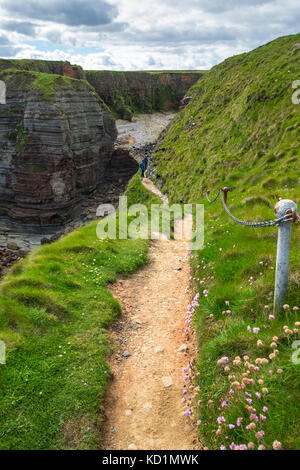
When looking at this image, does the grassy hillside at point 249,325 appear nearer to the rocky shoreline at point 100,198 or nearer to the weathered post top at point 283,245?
the weathered post top at point 283,245

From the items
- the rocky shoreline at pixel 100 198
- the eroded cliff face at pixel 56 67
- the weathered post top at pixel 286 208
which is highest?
the eroded cliff face at pixel 56 67

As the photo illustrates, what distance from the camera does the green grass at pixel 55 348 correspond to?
541 cm

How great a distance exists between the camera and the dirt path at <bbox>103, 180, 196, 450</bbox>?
17.7 ft

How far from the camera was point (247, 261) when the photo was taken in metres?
7.99

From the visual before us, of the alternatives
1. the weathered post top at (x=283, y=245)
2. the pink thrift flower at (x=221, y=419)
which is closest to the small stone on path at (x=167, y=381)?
the pink thrift flower at (x=221, y=419)

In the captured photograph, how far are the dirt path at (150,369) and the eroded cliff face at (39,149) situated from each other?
43644mm

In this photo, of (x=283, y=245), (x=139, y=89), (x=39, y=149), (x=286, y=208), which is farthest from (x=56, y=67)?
(x=283, y=245)

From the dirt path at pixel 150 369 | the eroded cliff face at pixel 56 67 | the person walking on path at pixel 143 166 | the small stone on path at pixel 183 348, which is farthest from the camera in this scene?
the eroded cliff face at pixel 56 67

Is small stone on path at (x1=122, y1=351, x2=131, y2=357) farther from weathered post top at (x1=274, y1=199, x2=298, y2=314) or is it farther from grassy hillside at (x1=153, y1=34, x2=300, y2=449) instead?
weathered post top at (x1=274, y1=199, x2=298, y2=314)

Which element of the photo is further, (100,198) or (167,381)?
(100,198)

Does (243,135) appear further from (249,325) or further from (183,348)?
(249,325)

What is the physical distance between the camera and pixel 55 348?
23.5 feet

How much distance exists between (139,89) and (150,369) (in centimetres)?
15364
